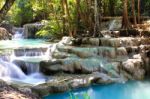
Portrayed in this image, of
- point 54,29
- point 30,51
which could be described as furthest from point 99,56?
point 54,29

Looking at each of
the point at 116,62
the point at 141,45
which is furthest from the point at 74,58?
the point at 141,45

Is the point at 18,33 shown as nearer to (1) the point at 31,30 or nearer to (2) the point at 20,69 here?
(1) the point at 31,30

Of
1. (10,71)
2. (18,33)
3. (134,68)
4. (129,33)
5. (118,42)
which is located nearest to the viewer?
(134,68)

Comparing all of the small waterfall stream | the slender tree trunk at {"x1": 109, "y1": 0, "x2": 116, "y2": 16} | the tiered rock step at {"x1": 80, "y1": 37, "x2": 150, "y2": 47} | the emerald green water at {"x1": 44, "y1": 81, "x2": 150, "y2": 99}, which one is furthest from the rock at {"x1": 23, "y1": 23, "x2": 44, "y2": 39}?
the emerald green water at {"x1": 44, "y1": 81, "x2": 150, "y2": 99}

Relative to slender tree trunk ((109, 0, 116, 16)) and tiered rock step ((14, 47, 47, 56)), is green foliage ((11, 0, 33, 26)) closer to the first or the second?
slender tree trunk ((109, 0, 116, 16))

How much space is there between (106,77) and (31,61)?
3.23 meters

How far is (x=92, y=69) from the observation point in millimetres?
12734

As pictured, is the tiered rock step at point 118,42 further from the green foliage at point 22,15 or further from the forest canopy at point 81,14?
the green foliage at point 22,15

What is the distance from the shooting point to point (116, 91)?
11.5m

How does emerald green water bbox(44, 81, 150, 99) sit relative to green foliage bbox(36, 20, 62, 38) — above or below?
below

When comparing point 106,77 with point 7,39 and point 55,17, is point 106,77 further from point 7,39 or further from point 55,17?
point 7,39

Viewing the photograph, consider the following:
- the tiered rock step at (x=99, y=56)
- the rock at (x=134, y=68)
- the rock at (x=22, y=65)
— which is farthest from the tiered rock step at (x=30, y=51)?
the rock at (x=134, y=68)

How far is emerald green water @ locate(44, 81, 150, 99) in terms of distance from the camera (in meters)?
10.8

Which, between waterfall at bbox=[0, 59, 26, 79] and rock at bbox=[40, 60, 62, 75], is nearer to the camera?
rock at bbox=[40, 60, 62, 75]
